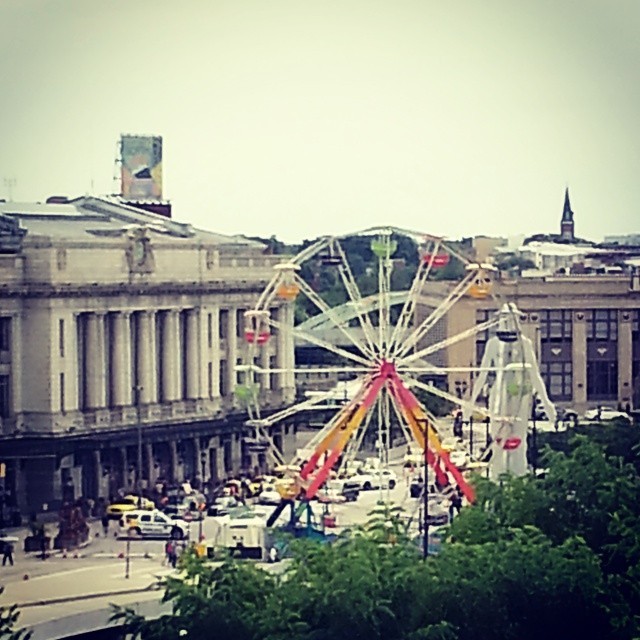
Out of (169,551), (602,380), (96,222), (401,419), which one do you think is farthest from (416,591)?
(602,380)

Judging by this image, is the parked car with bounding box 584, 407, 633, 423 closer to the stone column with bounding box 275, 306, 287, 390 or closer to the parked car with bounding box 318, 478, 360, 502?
the stone column with bounding box 275, 306, 287, 390

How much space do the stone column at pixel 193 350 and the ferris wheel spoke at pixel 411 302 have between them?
104 centimetres

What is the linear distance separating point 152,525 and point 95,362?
1.34 m

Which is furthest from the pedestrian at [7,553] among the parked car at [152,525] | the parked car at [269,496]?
the parked car at [269,496]

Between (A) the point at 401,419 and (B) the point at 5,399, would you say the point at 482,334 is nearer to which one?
(A) the point at 401,419

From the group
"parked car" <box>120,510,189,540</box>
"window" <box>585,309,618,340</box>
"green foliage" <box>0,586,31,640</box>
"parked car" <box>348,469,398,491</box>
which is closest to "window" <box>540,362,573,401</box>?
"window" <box>585,309,618,340</box>

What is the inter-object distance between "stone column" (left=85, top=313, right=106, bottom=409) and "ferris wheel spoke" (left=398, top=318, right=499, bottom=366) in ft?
5.00

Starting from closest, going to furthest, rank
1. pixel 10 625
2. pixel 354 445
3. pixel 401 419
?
pixel 10 625
pixel 354 445
pixel 401 419

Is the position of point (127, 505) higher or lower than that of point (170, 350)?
lower

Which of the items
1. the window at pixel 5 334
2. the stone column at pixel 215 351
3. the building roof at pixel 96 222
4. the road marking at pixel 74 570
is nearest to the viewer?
the road marking at pixel 74 570

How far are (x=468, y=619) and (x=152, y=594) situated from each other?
159 centimetres

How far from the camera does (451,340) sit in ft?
69.2

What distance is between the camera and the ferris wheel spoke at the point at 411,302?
66.6ft

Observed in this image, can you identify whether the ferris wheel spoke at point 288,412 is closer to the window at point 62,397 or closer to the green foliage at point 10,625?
the window at point 62,397
